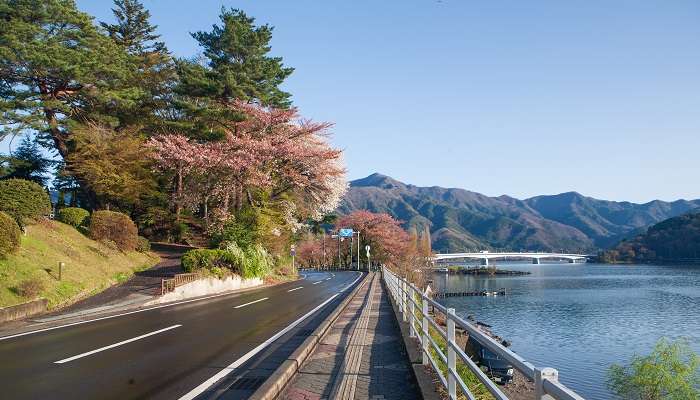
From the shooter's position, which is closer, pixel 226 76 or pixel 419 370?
pixel 419 370

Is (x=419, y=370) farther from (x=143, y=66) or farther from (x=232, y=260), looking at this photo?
(x=143, y=66)

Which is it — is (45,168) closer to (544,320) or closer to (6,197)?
(6,197)

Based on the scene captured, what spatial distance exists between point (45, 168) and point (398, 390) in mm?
43037

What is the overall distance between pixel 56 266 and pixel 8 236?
2617mm

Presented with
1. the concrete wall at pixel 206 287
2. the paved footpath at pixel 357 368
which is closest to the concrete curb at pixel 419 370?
the paved footpath at pixel 357 368

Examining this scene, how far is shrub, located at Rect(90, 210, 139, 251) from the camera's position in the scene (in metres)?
23.9

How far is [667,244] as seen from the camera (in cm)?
15312

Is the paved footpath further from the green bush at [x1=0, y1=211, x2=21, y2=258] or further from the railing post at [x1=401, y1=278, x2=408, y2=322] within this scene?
the green bush at [x1=0, y1=211, x2=21, y2=258]

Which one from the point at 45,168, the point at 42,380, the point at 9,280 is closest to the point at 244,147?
the point at 9,280

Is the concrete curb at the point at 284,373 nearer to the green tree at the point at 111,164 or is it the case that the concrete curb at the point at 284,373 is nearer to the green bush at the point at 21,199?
the green bush at the point at 21,199

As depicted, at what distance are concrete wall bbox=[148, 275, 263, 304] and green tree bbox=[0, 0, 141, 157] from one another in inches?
540

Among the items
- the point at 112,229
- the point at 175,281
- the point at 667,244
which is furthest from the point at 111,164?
the point at 667,244

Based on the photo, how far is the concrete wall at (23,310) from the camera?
12730mm

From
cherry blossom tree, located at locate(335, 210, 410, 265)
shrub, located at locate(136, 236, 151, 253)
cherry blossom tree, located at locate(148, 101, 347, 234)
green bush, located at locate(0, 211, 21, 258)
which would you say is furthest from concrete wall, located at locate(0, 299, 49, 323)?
cherry blossom tree, located at locate(335, 210, 410, 265)
